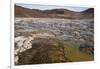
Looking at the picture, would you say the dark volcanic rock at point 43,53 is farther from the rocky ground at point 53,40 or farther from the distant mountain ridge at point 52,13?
the distant mountain ridge at point 52,13

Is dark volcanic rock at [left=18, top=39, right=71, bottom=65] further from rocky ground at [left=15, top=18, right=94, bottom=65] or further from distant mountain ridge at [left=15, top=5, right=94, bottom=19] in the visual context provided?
distant mountain ridge at [left=15, top=5, right=94, bottom=19]

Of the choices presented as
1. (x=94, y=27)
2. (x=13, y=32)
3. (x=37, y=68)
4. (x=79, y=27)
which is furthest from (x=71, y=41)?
(x=13, y=32)

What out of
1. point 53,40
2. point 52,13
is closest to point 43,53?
point 53,40

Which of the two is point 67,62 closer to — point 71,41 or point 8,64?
point 71,41

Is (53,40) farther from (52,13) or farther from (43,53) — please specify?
(52,13)

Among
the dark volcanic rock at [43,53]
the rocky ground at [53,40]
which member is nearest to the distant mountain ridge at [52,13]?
the rocky ground at [53,40]
